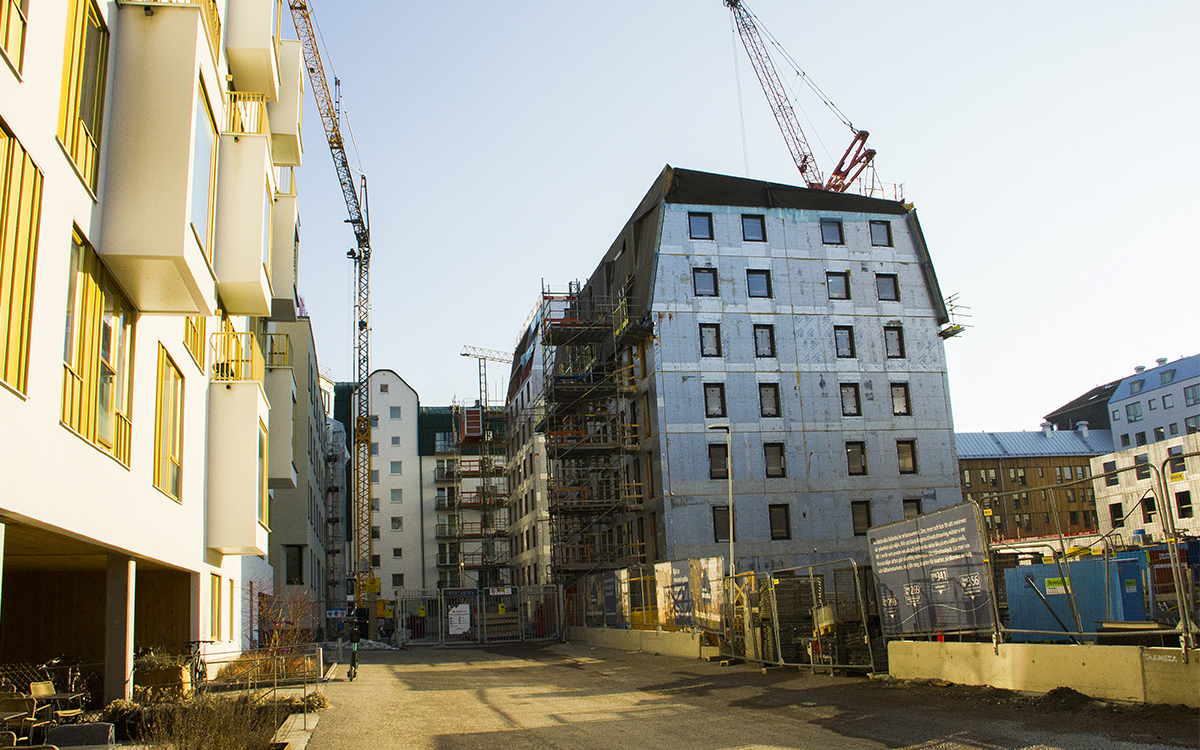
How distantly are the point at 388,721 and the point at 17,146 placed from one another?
10.4 m

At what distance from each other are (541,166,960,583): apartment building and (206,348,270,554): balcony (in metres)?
24.9

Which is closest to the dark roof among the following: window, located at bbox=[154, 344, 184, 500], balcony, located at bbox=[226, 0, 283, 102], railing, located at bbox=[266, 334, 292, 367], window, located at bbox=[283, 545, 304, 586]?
railing, located at bbox=[266, 334, 292, 367]

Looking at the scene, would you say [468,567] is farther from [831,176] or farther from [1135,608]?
[1135,608]

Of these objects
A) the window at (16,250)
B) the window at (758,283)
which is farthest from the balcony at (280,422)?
the window at (758,283)

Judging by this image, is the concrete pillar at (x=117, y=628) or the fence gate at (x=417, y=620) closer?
the concrete pillar at (x=117, y=628)

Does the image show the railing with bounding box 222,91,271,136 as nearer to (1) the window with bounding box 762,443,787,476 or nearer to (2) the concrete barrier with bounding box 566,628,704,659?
(2) the concrete barrier with bounding box 566,628,704,659

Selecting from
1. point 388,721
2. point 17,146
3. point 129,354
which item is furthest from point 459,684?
point 17,146

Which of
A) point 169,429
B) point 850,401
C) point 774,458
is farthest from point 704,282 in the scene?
point 169,429

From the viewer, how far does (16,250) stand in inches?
347

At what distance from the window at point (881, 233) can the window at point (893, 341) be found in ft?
14.4

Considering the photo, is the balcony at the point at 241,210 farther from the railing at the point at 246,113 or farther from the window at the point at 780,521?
the window at the point at 780,521

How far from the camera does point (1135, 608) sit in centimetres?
1844

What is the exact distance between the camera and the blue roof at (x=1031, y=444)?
116 m

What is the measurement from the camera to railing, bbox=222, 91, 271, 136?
67.2ft
